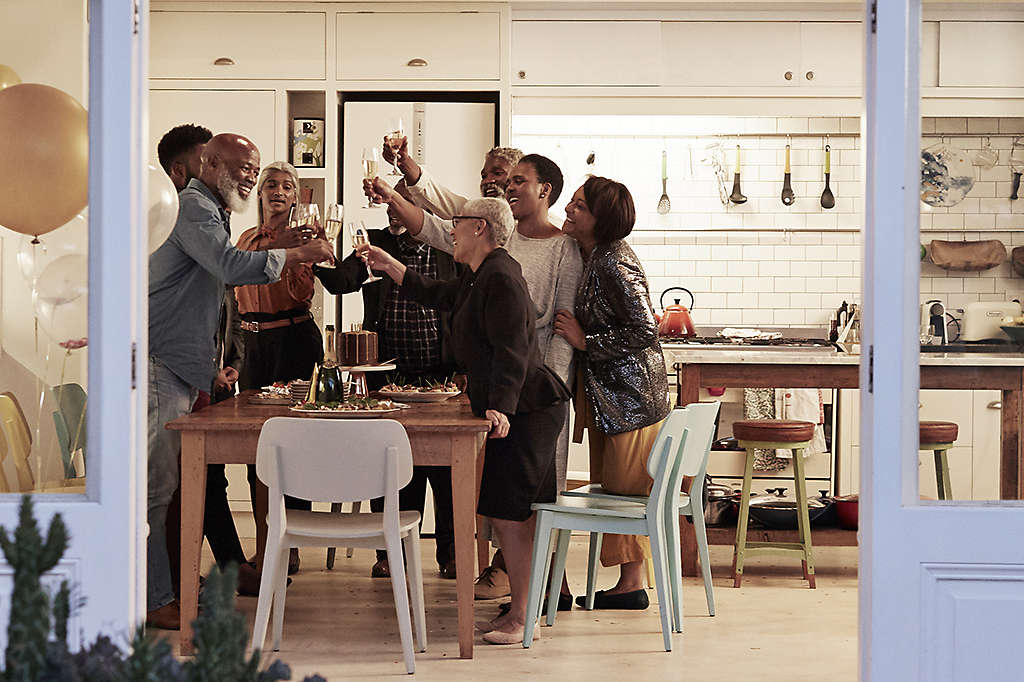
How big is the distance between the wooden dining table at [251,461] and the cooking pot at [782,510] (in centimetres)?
173

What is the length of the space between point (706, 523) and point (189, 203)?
2.53m

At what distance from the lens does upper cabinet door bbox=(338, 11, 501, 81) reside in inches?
234

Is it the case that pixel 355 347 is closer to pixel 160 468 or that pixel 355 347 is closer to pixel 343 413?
pixel 343 413

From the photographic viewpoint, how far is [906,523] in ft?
7.52

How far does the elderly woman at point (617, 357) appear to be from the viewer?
13.8ft

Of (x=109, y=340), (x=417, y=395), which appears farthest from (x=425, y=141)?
(x=109, y=340)

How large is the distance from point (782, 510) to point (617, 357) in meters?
1.17

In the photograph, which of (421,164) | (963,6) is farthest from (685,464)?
(421,164)

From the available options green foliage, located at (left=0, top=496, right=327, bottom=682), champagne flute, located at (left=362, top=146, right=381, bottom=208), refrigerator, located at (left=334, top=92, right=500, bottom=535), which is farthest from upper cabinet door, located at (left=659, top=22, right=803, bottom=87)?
green foliage, located at (left=0, top=496, right=327, bottom=682)

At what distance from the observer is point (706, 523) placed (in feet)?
16.5

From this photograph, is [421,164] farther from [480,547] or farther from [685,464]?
[685,464]

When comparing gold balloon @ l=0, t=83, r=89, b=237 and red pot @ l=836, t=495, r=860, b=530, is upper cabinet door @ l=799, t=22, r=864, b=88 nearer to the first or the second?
red pot @ l=836, t=495, r=860, b=530

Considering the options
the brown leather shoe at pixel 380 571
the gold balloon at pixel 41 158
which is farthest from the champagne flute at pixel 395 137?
the gold balloon at pixel 41 158

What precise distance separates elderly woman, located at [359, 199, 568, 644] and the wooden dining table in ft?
0.61
